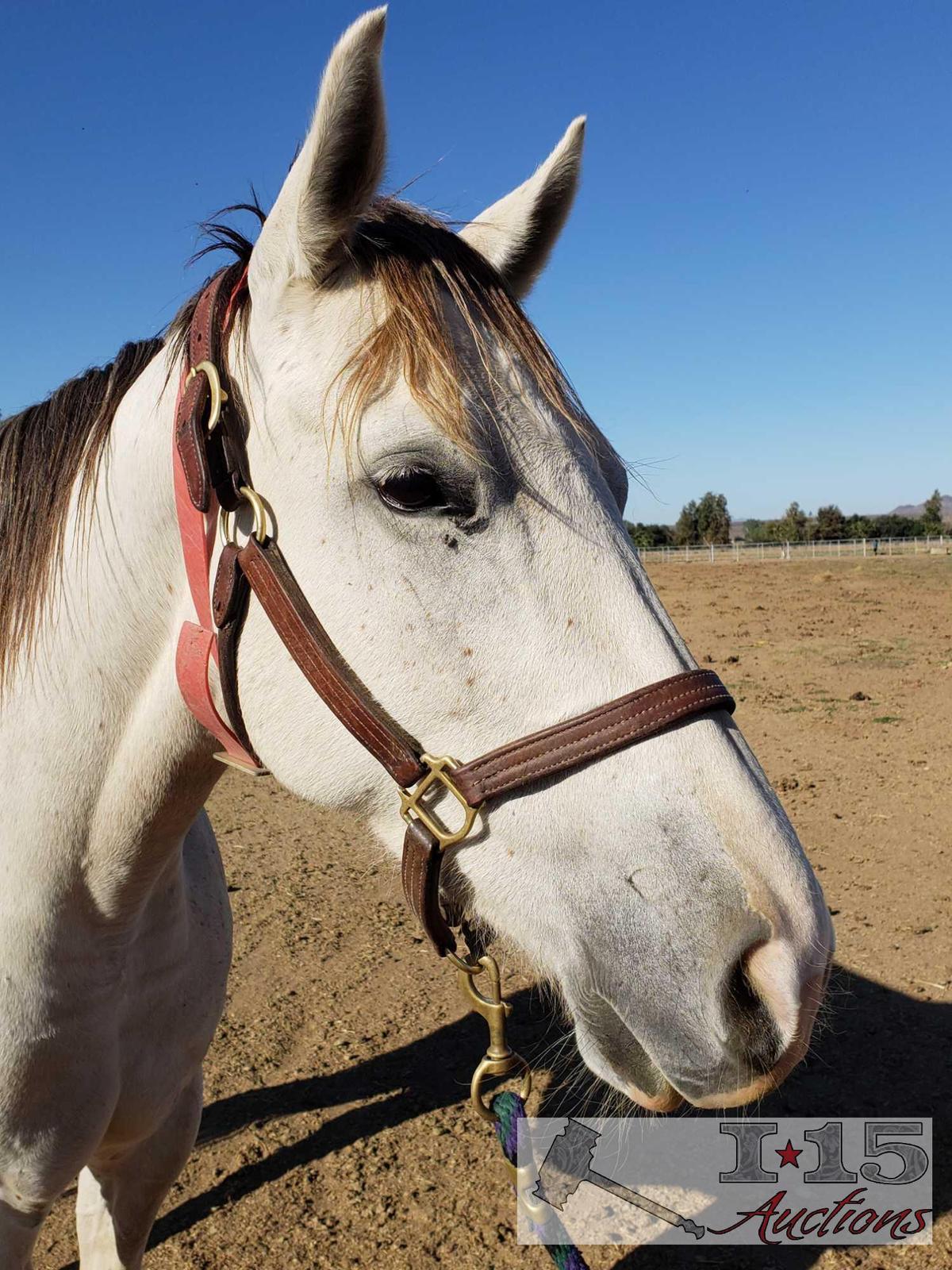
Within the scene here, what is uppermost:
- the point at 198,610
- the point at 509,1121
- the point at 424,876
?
the point at 198,610

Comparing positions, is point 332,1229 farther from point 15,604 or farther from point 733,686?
point 733,686

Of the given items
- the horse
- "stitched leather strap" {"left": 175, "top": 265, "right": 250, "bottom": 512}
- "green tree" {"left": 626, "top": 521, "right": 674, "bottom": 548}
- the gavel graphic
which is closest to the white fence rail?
"green tree" {"left": 626, "top": 521, "right": 674, "bottom": 548}

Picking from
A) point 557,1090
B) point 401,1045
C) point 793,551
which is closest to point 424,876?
point 557,1090

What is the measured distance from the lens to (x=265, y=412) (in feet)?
4.58

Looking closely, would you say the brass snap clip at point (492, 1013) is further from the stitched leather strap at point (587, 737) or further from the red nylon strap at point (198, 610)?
the red nylon strap at point (198, 610)

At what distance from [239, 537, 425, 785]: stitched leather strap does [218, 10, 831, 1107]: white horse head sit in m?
0.02

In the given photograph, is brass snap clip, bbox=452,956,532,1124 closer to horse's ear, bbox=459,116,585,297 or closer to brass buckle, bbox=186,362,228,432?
brass buckle, bbox=186,362,228,432

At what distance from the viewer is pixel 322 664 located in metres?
1.32

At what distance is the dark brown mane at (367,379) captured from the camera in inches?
50.9

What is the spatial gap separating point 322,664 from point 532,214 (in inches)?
42.1

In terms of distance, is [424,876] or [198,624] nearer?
[424,876]

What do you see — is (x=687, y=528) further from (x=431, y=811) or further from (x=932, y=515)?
(x=431, y=811)

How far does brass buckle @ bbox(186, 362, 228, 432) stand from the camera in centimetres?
139

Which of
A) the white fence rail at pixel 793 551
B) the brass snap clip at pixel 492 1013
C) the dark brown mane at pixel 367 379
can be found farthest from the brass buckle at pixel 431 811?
the white fence rail at pixel 793 551
